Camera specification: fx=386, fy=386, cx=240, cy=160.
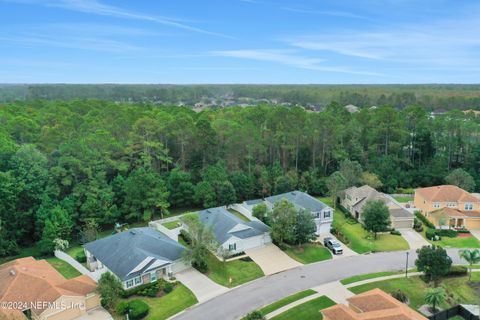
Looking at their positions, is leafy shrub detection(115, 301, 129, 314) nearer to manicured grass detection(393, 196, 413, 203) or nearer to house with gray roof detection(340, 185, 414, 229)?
house with gray roof detection(340, 185, 414, 229)

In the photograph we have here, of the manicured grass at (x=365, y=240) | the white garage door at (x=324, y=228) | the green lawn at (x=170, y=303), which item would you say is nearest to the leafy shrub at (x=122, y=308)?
the green lawn at (x=170, y=303)

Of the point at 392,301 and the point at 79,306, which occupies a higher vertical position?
the point at 392,301

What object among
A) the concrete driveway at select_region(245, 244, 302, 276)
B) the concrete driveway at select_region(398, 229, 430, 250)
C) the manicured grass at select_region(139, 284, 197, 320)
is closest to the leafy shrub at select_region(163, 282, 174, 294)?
the manicured grass at select_region(139, 284, 197, 320)

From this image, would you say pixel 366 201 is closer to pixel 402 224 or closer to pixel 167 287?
pixel 402 224

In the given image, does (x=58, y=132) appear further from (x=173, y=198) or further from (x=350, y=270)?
(x=350, y=270)

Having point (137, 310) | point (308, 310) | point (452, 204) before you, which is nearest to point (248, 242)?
point (308, 310)

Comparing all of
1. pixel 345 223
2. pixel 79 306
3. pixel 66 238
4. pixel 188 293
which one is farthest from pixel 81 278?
pixel 345 223

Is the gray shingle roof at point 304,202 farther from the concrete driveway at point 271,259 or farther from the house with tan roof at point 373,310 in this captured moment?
the house with tan roof at point 373,310
